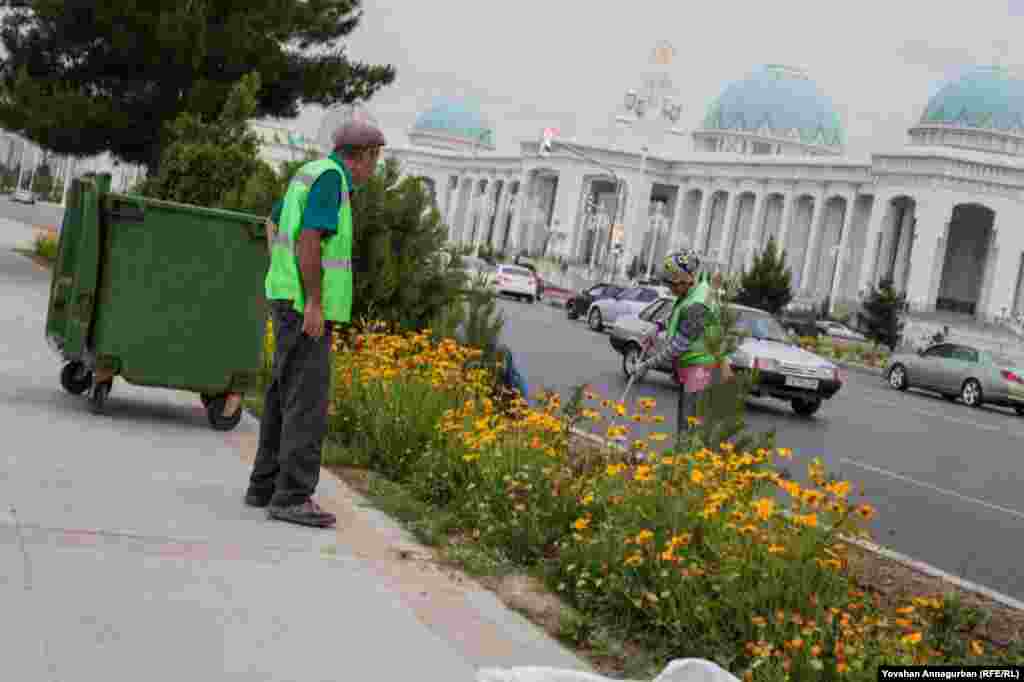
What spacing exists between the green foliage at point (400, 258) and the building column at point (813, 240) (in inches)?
3395

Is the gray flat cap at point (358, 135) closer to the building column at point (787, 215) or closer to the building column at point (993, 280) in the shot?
the building column at point (993, 280)

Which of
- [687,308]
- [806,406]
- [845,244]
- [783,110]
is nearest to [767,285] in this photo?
[806,406]

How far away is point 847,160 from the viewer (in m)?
95.2

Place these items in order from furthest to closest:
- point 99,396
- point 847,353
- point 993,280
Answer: point 993,280 < point 847,353 < point 99,396

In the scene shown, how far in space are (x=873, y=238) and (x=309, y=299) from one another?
8757cm

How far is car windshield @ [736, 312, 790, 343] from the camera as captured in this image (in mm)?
22062

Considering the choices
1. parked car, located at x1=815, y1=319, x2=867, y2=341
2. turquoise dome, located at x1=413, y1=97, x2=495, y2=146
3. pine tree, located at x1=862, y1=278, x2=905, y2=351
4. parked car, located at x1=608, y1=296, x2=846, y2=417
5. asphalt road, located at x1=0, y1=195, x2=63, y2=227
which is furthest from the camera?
turquoise dome, located at x1=413, y1=97, x2=495, y2=146

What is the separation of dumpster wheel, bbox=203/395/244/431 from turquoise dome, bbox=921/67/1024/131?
91922mm

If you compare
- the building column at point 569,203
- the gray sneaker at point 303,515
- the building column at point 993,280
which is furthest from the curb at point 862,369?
the building column at point 569,203

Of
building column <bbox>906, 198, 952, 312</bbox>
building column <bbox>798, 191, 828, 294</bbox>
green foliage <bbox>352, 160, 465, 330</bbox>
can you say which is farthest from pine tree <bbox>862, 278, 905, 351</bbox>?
building column <bbox>798, 191, 828, 294</bbox>

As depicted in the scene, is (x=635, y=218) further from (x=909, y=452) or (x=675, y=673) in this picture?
(x=675, y=673)

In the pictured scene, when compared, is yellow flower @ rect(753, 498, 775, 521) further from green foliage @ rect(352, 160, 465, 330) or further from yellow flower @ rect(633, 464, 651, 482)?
green foliage @ rect(352, 160, 465, 330)

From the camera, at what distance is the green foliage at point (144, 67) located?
2577 cm

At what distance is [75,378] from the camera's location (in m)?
10.1
